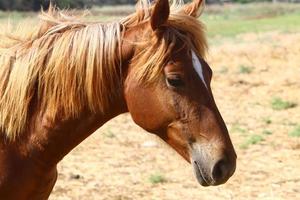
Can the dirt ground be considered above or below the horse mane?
below

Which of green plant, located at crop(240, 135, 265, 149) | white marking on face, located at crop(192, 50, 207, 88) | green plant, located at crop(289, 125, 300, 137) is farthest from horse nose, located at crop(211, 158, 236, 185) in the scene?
green plant, located at crop(289, 125, 300, 137)

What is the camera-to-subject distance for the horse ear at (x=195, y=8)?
10.4ft

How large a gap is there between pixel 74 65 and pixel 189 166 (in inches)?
145

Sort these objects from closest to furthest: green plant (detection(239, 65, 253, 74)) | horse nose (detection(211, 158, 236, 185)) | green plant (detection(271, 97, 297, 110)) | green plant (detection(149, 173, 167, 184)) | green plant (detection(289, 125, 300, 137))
Answer: horse nose (detection(211, 158, 236, 185)) < green plant (detection(149, 173, 167, 184)) < green plant (detection(289, 125, 300, 137)) < green plant (detection(271, 97, 297, 110)) < green plant (detection(239, 65, 253, 74))

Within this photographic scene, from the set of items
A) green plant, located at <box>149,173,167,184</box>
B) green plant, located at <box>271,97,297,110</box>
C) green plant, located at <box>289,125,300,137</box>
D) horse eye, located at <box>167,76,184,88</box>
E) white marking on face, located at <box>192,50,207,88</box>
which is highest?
white marking on face, located at <box>192,50,207,88</box>

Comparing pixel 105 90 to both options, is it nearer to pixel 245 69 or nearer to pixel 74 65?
pixel 74 65

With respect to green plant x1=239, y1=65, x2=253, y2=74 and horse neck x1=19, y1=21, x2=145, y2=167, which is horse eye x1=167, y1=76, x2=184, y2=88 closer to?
horse neck x1=19, y1=21, x2=145, y2=167

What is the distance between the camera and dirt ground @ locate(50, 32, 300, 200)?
6.10 meters

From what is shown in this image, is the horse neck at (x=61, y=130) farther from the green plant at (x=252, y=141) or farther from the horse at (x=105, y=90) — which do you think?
the green plant at (x=252, y=141)

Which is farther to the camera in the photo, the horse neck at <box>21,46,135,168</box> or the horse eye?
the horse neck at <box>21,46,135,168</box>

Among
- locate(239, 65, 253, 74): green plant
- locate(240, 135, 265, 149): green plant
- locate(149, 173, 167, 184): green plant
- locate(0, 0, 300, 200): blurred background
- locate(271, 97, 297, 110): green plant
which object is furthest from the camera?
locate(239, 65, 253, 74): green plant

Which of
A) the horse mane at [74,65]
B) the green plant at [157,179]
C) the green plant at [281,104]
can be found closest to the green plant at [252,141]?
the green plant at [157,179]

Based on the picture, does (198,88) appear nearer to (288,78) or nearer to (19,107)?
(19,107)

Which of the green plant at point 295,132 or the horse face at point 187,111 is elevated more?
the horse face at point 187,111
